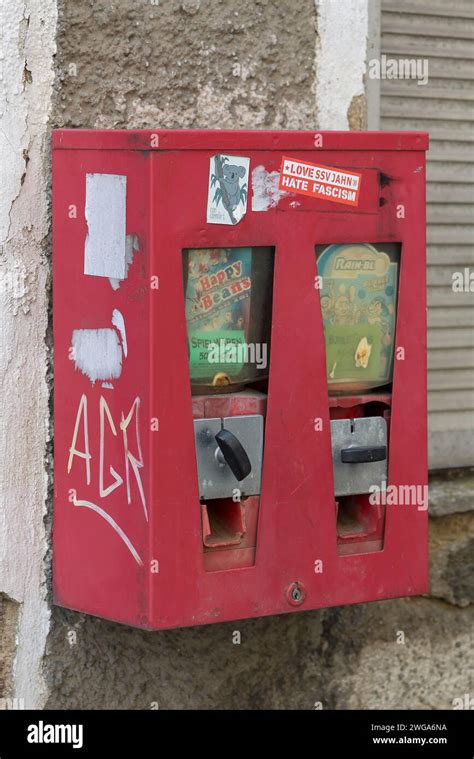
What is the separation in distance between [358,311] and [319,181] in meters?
0.30

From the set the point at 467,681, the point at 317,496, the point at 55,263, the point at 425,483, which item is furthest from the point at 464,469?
the point at 55,263

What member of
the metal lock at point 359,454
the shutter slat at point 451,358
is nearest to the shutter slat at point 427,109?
the shutter slat at point 451,358

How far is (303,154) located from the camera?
2.29 metres

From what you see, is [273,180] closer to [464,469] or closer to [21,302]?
[21,302]

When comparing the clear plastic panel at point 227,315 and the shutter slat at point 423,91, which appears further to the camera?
the shutter slat at point 423,91

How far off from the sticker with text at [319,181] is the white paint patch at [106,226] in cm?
34

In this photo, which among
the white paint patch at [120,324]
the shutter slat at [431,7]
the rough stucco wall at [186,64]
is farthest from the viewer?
the shutter slat at [431,7]

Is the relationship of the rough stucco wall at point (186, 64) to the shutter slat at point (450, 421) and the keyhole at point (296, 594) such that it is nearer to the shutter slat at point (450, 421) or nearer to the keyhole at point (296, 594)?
the shutter slat at point (450, 421)

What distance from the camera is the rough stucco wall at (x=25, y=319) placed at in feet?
8.06

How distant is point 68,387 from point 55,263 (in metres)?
0.28

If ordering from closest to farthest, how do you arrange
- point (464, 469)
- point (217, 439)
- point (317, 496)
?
1. point (217, 439)
2. point (317, 496)
3. point (464, 469)

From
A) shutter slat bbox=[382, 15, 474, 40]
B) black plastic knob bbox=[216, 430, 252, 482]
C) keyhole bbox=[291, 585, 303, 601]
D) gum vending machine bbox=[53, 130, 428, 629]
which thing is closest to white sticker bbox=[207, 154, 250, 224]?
gum vending machine bbox=[53, 130, 428, 629]

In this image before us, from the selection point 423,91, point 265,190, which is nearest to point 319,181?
point 265,190

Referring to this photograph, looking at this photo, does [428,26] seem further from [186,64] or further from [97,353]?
[97,353]
